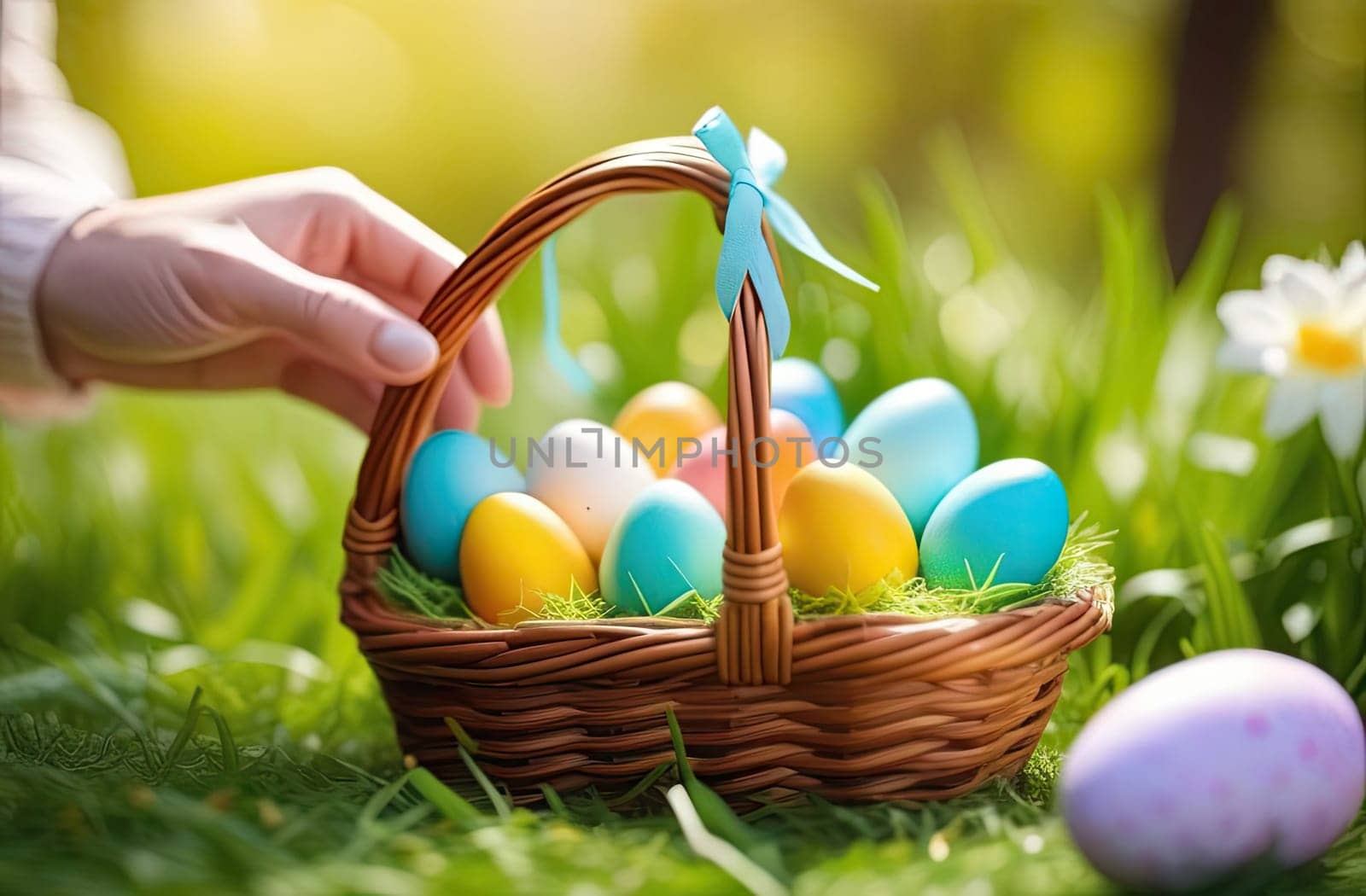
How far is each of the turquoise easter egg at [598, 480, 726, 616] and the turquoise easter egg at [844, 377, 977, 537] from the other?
0.19 m

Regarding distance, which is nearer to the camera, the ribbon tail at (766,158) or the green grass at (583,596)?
the green grass at (583,596)

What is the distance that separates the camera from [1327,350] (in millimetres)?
1075

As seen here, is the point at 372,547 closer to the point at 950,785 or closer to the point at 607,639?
the point at 607,639

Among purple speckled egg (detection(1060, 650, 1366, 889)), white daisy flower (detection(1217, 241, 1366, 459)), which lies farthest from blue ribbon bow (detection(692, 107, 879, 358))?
white daisy flower (detection(1217, 241, 1366, 459))

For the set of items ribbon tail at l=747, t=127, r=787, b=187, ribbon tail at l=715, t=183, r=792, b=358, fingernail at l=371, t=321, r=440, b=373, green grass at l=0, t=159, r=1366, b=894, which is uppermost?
ribbon tail at l=747, t=127, r=787, b=187

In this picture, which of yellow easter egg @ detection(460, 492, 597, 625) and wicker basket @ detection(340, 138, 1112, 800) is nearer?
wicker basket @ detection(340, 138, 1112, 800)

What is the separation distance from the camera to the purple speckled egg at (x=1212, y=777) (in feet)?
2.20

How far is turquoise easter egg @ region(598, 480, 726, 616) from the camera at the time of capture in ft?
2.89

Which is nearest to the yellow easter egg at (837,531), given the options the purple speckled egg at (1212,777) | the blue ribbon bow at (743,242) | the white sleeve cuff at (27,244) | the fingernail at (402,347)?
the blue ribbon bow at (743,242)

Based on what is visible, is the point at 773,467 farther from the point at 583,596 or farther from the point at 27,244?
the point at 27,244

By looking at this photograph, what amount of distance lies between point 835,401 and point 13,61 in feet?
3.27

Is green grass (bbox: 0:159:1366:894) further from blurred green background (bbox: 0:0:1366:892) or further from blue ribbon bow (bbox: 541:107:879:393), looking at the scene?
blue ribbon bow (bbox: 541:107:879:393)

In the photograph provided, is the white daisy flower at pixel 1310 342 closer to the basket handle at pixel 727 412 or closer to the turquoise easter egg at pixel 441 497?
the basket handle at pixel 727 412

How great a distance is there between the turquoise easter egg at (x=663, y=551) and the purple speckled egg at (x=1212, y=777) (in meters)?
0.32
